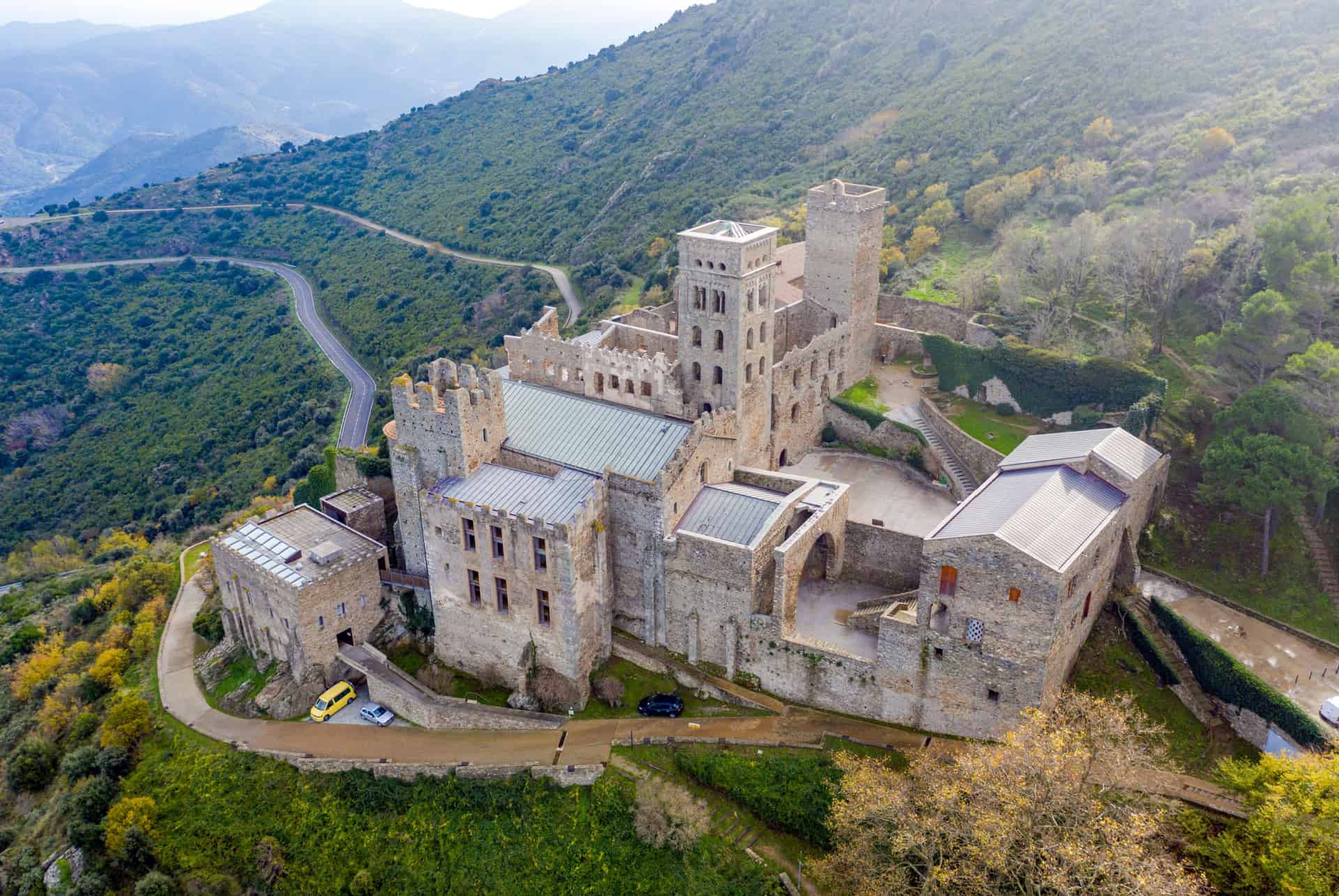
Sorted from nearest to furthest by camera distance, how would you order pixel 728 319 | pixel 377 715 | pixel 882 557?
pixel 377 715 < pixel 882 557 < pixel 728 319

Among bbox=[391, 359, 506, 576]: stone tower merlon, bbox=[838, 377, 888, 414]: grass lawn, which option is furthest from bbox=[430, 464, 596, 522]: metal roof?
bbox=[838, 377, 888, 414]: grass lawn

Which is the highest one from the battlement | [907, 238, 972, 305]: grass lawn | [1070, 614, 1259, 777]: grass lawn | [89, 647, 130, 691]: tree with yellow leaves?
the battlement

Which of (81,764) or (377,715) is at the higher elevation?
(377,715)

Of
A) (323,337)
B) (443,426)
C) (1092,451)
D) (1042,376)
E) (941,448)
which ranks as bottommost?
(323,337)

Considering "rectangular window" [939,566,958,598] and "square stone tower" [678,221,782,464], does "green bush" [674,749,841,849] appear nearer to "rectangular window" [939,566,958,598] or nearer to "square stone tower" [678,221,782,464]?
"rectangular window" [939,566,958,598]

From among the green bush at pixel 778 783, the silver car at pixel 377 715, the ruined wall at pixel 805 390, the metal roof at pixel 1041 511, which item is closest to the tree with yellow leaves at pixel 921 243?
the ruined wall at pixel 805 390

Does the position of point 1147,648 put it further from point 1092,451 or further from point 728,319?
point 728,319

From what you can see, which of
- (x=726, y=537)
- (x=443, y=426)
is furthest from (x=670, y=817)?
(x=443, y=426)
